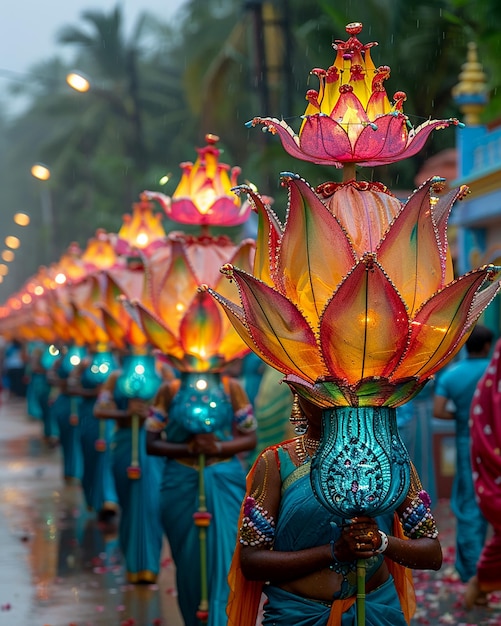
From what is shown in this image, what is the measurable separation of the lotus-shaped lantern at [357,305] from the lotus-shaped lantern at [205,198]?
14.2 ft

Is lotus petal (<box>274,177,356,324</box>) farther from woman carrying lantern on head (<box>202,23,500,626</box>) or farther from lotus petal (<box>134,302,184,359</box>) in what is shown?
lotus petal (<box>134,302,184,359</box>)

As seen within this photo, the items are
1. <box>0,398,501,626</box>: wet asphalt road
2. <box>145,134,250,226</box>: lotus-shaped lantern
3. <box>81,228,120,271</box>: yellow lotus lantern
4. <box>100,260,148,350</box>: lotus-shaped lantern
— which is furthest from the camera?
<box>81,228,120,271</box>: yellow lotus lantern

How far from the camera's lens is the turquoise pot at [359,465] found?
154 inches

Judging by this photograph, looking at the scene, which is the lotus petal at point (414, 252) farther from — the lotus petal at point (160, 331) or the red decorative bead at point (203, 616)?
the lotus petal at point (160, 331)

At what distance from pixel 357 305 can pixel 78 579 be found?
729 centimetres

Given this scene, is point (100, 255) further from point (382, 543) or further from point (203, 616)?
point (382, 543)

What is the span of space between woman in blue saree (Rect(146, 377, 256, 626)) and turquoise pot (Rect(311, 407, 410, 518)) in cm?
337

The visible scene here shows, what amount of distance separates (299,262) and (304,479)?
31.1 inches

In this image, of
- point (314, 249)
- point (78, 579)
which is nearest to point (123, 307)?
point (78, 579)

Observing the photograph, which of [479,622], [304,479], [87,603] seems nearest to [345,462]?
[304,479]

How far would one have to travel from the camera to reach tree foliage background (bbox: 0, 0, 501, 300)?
21188 mm

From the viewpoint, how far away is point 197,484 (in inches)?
301

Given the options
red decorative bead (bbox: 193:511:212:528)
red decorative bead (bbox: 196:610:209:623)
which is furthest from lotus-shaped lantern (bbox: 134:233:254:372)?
red decorative bead (bbox: 196:610:209:623)

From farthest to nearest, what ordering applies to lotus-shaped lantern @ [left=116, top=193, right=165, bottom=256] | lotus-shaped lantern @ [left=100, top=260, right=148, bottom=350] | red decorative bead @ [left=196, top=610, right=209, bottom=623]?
1. lotus-shaped lantern @ [left=116, top=193, right=165, bottom=256]
2. lotus-shaped lantern @ [left=100, top=260, right=148, bottom=350]
3. red decorative bead @ [left=196, top=610, right=209, bottom=623]
